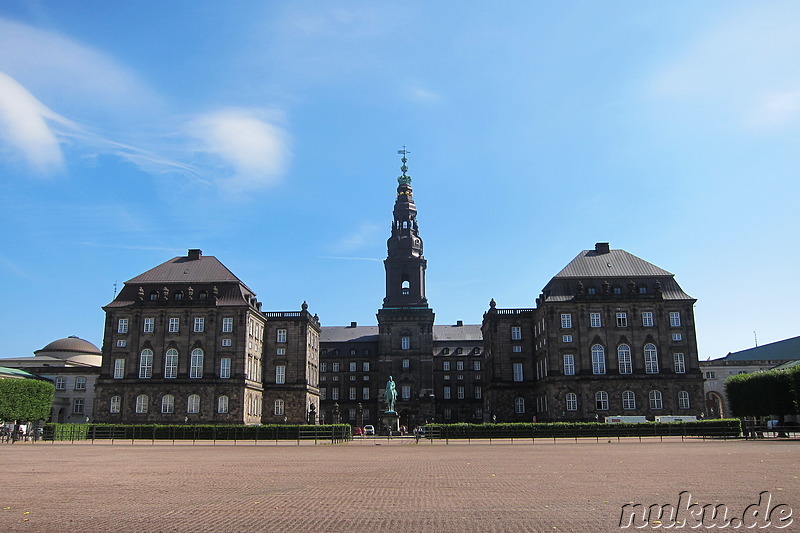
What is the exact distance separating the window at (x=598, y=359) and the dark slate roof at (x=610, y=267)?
8996 millimetres

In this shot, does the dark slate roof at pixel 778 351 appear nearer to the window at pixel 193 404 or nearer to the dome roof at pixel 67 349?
the window at pixel 193 404

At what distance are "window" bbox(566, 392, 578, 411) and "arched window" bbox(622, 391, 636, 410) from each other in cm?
533

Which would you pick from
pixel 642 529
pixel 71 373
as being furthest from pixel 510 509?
pixel 71 373

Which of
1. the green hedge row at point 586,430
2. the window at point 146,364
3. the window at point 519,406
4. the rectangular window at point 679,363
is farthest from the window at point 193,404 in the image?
the rectangular window at point 679,363

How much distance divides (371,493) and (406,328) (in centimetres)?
9854

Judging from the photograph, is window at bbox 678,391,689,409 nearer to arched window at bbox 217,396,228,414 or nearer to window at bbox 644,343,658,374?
window at bbox 644,343,658,374

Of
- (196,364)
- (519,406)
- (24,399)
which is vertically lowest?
(519,406)

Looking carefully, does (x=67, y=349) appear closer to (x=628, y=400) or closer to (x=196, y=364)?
(x=196, y=364)

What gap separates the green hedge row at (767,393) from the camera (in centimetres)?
6232

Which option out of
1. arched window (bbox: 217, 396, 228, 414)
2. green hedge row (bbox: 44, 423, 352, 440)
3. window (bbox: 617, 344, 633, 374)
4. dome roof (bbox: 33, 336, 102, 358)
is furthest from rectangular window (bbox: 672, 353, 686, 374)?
dome roof (bbox: 33, 336, 102, 358)

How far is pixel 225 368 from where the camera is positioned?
268 ft

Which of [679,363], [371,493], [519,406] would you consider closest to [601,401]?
[679,363]

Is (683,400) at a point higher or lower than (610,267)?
lower

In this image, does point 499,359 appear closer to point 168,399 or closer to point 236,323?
point 236,323
